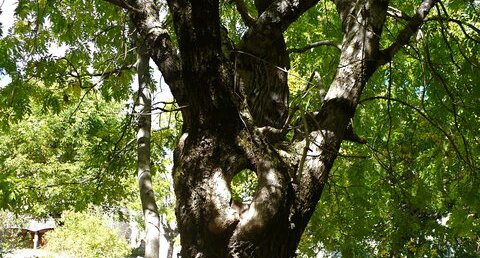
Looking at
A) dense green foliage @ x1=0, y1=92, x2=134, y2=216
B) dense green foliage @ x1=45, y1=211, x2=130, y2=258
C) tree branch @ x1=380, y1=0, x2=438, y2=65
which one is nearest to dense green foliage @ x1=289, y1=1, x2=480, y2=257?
tree branch @ x1=380, y1=0, x2=438, y2=65

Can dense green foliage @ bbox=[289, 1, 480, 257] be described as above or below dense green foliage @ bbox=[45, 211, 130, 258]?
below

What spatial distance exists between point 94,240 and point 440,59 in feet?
45.6

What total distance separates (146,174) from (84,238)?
43.6ft

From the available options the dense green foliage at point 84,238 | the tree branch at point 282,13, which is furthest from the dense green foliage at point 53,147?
the tree branch at point 282,13

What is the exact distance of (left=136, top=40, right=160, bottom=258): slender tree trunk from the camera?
3836 mm

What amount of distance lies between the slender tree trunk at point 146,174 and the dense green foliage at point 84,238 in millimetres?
12561

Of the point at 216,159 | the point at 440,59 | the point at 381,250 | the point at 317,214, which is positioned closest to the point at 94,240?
the point at 381,250

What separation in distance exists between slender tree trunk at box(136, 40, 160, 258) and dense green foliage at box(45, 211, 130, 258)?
1256cm

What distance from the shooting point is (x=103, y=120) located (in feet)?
57.6

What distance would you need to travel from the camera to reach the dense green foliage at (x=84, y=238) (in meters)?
16.4

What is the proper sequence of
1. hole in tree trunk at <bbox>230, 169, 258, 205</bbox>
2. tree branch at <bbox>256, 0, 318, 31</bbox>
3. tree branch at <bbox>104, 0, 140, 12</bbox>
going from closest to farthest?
tree branch at <bbox>104, 0, 140, 12</bbox>
tree branch at <bbox>256, 0, 318, 31</bbox>
hole in tree trunk at <bbox>230, 169, 258, 205</bbox>

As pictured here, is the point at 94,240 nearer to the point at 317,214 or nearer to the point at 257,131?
the point at 317,214

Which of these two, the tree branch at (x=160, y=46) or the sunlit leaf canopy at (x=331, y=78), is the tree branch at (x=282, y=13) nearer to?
the tree branch at (x=160, y=46)

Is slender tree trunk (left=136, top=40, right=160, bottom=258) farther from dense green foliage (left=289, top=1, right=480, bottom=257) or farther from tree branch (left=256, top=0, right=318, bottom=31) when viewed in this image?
dense green foliage (left=289, top=1, right=480, bottom=257)
